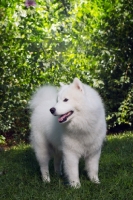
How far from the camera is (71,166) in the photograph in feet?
14.0

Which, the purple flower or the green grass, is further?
the purple flower

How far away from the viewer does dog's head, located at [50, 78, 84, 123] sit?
4.02 meters

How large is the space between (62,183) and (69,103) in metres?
0.94

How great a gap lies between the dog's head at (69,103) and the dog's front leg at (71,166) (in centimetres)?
42

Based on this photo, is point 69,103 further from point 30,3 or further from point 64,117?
point 30,3

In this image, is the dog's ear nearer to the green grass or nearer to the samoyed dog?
the samoyed dog

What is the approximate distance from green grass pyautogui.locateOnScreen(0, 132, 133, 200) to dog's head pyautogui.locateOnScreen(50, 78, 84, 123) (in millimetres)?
711

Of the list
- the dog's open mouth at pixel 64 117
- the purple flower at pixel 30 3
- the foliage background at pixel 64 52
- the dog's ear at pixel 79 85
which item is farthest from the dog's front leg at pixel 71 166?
the purple flower at pixel 30 3

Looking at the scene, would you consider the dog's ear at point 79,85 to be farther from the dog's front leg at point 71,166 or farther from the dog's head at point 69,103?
the dog's front leg at point 71,166

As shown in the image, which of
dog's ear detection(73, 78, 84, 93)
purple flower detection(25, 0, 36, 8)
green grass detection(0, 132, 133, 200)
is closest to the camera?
green grass detection(0, 132, 133, 200)

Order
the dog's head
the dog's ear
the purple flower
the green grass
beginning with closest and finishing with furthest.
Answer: the green grass → the dog's head → the dog's ear → the purple flower

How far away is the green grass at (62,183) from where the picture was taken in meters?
3.91

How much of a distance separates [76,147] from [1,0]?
4498mm

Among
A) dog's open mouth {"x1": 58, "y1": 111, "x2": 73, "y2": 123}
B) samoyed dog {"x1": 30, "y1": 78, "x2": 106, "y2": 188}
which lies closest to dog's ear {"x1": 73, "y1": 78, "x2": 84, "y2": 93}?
samoyed dog {"x1": 30, "y1": 78, "x2": 106, "y2": 188}
